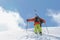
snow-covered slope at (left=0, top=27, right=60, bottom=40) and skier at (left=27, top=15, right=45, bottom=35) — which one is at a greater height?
skier at (left=27, top=15, right=45, bottom=35)

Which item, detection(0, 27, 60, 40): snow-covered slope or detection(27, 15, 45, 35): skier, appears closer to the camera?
detection(0, 27, 60, 40): snow-covered slope

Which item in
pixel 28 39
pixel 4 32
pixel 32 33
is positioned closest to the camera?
pixel 28 39

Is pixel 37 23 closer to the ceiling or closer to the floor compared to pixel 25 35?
closer to the ceiling

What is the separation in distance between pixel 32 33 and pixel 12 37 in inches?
33.2

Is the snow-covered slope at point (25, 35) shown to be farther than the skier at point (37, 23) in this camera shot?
No

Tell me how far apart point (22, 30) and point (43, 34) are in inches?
40.5

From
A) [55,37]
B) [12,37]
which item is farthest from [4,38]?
[55,37]

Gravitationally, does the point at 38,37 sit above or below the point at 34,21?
below

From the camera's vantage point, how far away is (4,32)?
1140cm

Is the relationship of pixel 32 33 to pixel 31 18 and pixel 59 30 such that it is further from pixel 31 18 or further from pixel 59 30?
pixel 59 30

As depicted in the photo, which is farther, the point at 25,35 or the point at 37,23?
the point at 37,23

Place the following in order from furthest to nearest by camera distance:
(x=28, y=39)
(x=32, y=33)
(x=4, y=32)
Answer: (x=4, y=32) → (x=32, y=33) → (x=28, y=39)

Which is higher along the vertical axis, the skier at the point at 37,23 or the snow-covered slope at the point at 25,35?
the skier at the point at 37,23

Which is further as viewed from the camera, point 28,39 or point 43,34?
point 43,34
